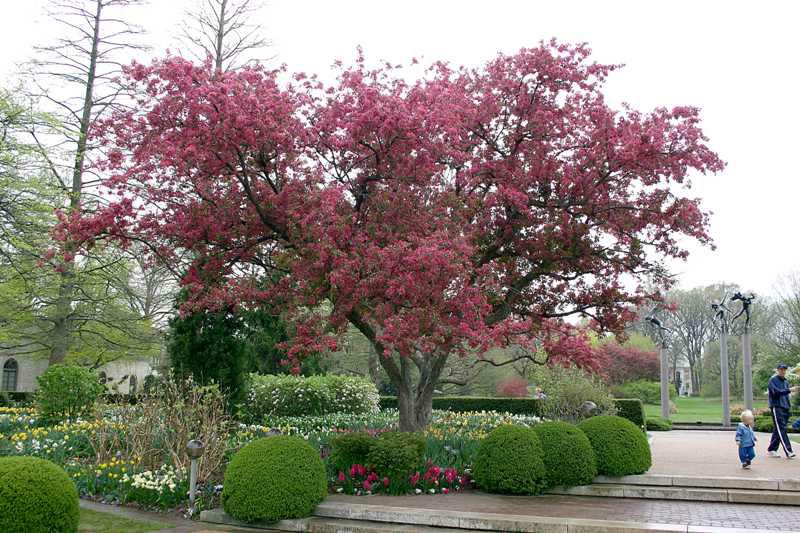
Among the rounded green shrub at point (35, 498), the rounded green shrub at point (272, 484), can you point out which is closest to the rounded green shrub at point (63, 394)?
the rounded green shrub at point (272, 484)

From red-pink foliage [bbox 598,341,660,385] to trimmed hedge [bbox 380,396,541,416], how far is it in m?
16.9

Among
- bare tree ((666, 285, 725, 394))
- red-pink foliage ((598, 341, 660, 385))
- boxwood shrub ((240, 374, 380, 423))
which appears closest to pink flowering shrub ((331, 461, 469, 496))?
boxwood shrub ((240, 374, 380, 423))

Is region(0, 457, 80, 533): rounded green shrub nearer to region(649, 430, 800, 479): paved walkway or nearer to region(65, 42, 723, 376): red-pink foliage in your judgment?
region(65, 42, 723, 376): red-pink foliage

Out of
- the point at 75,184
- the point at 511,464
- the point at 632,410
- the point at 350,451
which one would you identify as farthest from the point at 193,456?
the point at 75,184

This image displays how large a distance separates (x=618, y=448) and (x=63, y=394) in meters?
11.0

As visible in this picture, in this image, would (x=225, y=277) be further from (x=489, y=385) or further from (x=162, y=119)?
(x=489, y=385)

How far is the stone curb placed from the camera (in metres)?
6.52

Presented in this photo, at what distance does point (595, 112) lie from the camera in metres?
9.83

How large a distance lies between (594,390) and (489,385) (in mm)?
14468

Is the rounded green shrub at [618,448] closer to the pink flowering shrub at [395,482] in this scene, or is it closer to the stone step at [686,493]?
the stone step at [686,493]

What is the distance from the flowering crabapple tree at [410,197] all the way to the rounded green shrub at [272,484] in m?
1.61

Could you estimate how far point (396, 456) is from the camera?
8273 mm

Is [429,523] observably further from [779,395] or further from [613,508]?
[779,395]

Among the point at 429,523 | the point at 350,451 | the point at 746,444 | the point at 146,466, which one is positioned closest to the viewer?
the point at 429,523
